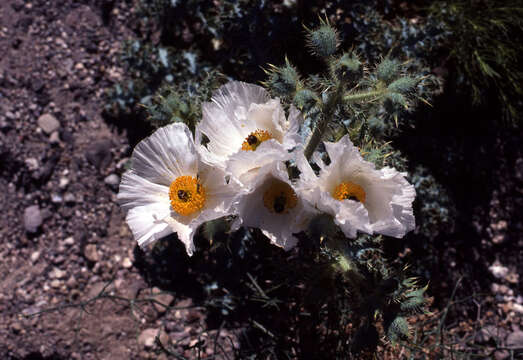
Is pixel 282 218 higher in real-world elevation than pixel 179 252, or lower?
higher

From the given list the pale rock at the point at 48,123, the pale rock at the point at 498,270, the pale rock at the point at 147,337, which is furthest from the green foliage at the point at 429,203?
the pale rock at the point at 48,123

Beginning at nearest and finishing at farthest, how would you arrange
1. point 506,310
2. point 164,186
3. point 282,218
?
point 282,218, point 164,186, point 506,310

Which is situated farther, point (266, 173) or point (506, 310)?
point (506, 310)

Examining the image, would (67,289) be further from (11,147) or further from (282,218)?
(282,218)

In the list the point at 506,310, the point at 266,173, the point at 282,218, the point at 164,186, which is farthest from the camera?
the point at 506,310

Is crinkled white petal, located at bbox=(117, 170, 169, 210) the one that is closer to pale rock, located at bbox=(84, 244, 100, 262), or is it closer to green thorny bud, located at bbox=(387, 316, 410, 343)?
green thorny bud, located at bbox=(387, 316, 410, 343)

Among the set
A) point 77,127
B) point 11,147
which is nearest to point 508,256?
point 77,127

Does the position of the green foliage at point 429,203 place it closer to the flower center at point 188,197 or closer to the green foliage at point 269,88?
the green foliage at point 269,88

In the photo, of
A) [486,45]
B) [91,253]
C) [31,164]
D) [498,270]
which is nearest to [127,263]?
[91,253]

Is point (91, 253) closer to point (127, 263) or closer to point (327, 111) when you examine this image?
point (127, 263)
